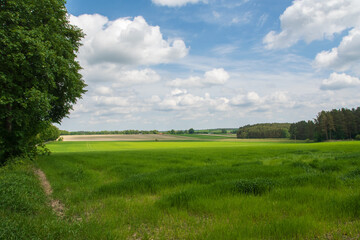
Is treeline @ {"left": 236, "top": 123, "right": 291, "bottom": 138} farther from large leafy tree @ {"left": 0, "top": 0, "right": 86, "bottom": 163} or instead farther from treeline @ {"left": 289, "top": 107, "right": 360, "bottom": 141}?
large leafy tree @ {"left": 0, "top": 0, "right": 86, "bottom": 163}

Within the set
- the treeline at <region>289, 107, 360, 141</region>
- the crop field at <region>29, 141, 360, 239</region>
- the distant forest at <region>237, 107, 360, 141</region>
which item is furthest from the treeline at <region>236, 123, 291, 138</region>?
the crop field at <region>29, 141, 360, 239</region>

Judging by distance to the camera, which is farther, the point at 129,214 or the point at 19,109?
the point at 19,109

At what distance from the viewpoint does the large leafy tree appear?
14.8 m

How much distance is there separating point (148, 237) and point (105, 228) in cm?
114

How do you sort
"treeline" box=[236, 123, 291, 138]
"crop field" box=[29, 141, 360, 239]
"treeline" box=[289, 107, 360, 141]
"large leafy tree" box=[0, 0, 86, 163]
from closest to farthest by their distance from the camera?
"crop field" box=[29, 141, 360, 239] → "large leafy tree" box=[0, 0, 86, 163] → "treeline" box=[289, 107, 360, 141] → "treeline" box=[236, 123, 291, 138]

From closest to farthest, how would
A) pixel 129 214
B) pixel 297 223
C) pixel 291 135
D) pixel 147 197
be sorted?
pixel 297 223
pixel 129 214
pixel 147 197
pixel 291 135

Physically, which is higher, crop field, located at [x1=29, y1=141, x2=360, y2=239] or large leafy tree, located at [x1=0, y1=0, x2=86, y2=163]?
large leafy tree, located at [x1=0, y1=0, x2=86, y2=163]

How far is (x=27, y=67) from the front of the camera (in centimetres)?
1540

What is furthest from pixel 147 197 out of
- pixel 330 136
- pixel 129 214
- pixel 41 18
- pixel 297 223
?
pixel 330 136

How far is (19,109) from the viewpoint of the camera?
1647 centimetres

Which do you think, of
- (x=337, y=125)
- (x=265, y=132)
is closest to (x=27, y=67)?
(x=337, y=125)

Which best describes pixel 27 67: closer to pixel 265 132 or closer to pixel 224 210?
pixel 224 210

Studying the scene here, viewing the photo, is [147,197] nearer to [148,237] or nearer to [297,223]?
[148,237]

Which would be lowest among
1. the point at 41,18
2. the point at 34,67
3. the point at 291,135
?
the point at 291,135
